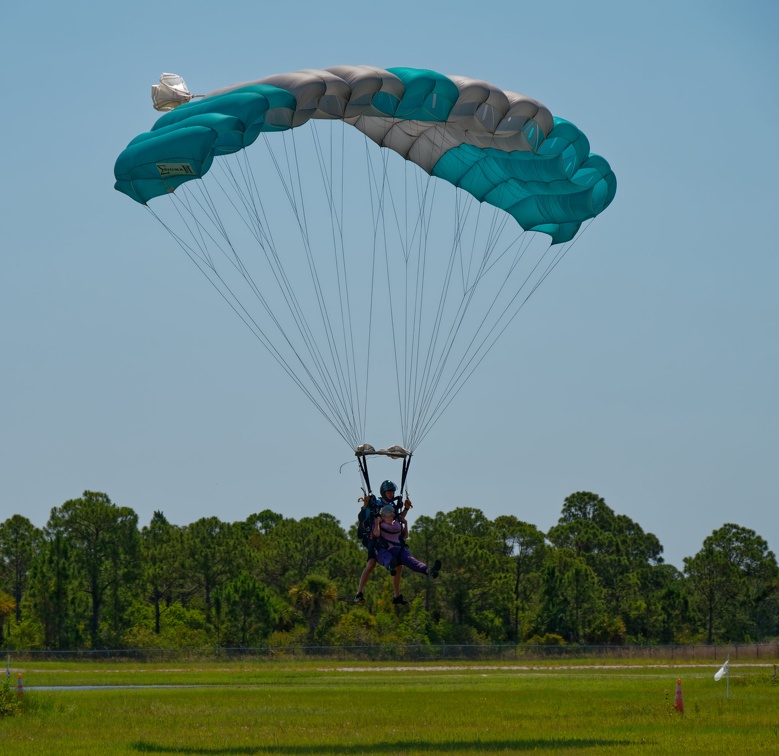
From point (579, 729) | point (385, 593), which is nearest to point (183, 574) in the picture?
point (385, 593)

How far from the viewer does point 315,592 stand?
6038 centimetres

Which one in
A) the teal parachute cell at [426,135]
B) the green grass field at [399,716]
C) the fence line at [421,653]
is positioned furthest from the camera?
the fence line at [421,653]

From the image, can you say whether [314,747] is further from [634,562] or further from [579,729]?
[634,562]

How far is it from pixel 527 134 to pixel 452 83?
65.2 inches

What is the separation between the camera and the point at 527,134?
23031 millimetres

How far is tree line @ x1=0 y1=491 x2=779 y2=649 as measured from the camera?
62.2 m

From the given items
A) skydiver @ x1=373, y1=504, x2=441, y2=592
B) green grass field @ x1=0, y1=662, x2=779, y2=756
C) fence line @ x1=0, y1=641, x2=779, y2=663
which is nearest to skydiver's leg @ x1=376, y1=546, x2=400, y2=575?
skydiver @ x1=373, y1=504, x2=441, y2=592

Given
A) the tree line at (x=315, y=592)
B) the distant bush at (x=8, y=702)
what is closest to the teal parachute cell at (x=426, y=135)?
the distant bush at (x=8, y=702)

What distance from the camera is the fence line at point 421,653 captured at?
54.8 m

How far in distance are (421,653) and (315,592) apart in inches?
260

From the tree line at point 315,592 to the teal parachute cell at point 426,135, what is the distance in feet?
123

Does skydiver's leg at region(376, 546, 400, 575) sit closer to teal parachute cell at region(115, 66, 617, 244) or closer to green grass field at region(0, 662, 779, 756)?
green grass field at region(0, 662, 779, 756)

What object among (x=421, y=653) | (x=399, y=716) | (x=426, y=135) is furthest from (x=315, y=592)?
(x=426, y=135)

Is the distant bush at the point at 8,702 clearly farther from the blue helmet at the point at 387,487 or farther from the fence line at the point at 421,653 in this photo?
the fence line at the point at 421,653
